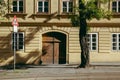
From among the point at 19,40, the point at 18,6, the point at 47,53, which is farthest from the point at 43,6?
the point at 47,53

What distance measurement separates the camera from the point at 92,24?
33719 mm

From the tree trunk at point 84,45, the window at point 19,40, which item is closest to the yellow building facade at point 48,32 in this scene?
the window at point 19,40

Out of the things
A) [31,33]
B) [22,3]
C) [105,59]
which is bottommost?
[105,59]

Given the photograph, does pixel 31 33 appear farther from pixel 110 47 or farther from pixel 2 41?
pixel 110 47

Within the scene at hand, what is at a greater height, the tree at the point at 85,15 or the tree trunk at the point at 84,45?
the tree at the point at 85,15

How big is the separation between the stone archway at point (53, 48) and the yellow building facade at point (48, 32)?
0.27 ft

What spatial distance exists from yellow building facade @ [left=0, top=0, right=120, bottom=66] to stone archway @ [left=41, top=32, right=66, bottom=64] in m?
0.08

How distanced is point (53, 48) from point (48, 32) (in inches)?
55.5

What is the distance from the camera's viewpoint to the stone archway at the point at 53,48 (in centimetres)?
3403

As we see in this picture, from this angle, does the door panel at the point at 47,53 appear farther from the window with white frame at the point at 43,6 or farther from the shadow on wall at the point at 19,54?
the window with white frame at the point at 43,6

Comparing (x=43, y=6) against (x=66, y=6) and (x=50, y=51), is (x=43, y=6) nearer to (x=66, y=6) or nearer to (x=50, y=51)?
(x=66, y=6)

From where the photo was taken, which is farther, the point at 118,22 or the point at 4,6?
the point at 118,22

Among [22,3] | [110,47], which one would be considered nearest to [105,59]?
[110,47]

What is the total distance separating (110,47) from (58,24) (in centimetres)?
458
